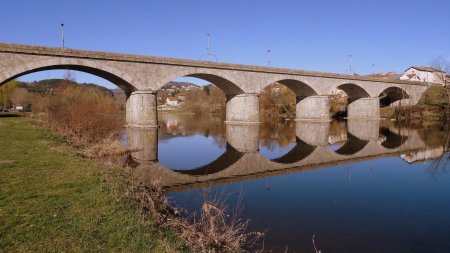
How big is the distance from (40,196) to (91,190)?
3.29 ft

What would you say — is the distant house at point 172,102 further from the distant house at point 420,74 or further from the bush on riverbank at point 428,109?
the bush on riverbank at point 428,109

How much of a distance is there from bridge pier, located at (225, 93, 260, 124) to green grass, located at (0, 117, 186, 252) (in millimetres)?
32426

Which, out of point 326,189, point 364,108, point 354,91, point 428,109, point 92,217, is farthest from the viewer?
point 354,91

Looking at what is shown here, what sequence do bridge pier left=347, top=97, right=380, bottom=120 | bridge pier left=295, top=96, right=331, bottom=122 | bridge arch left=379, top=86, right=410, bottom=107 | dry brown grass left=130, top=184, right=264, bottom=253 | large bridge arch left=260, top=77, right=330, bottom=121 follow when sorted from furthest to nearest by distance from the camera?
bridge arch left=379, top=86, right=410, bottom=107
bridge pier left=347, top=97, right=380, bottom=120
bridge pier left=295, top=96, right=331, bottom=122
large bridge arch left=260, top=77, right=330, bottom=121
dry brown grass left=130, top=184, right=264, bottom=253

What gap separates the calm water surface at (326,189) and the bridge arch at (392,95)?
144 ft

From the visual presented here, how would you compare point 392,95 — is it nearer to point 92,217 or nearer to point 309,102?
point 309,102

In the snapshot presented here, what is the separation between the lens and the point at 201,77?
41688 millimetres

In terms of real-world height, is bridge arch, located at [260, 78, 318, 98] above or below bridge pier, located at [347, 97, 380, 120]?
above

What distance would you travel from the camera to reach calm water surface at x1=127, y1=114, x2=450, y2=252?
7004mm

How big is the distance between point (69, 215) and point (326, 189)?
7.94 m

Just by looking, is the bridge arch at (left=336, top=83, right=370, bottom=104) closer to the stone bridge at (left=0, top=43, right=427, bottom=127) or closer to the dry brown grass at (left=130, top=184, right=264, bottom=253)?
the stone bridge at (left=0, top=43, right=427, bottom=127)

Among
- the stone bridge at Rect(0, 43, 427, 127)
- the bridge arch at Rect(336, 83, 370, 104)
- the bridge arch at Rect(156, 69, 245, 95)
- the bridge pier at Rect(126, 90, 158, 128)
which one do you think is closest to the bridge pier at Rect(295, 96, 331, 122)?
the stone bridge at Rect(0, 43, 427, 127)

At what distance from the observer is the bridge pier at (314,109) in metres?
48.2

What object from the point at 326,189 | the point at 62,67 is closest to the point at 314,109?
the point at 62,67
